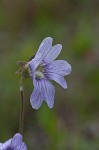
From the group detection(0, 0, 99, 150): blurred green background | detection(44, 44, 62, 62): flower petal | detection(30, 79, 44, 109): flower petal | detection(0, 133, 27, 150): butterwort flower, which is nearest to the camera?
detection(0, 133, 27, 150): butterwort flower

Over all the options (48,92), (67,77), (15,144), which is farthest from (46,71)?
(67,77)

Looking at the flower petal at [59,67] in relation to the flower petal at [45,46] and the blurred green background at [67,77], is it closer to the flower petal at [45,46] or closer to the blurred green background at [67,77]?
the flower petal at [45,46]

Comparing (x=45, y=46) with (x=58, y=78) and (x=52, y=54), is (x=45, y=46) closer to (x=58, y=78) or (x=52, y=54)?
(x=52, y=54)

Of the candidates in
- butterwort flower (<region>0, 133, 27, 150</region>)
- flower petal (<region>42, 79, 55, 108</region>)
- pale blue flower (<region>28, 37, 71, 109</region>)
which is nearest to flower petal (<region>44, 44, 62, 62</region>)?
pale blue flower (<region>28, 37, 71, 109</region>)

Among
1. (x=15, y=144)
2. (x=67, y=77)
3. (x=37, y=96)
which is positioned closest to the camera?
(x=15, y=144)

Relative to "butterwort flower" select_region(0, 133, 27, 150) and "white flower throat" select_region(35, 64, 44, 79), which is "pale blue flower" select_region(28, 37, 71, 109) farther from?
"butterwort flower" select_region(0, 133, 27, 150)

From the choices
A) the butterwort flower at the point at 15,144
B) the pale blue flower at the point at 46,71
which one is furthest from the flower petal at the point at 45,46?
the butterwort flower at the point at 15,144
